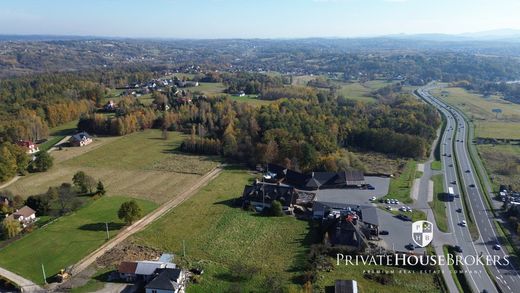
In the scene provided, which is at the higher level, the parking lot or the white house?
the white house

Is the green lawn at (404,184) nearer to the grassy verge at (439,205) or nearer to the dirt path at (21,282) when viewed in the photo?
the grassy verge at (439,205)

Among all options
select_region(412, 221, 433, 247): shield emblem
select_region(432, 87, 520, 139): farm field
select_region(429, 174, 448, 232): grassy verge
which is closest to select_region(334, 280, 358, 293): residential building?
select_region(412, 221, 433, 247): shield emblem

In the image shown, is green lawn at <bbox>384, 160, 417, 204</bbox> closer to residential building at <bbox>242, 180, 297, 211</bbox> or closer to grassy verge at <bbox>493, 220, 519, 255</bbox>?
grassy verge at <bbox>493, 220, 519, 255</bbox>

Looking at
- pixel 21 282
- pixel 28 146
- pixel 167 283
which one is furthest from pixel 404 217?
pixel 28 146

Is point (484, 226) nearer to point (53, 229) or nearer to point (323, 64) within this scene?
point (53, 229)

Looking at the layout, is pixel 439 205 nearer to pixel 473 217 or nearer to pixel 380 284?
pixel 473 217

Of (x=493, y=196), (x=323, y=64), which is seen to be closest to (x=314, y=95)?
(x=493, y=196)

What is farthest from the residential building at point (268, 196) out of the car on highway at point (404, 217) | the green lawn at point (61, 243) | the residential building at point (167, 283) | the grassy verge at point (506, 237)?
the grassy verge at point (506, 237)
